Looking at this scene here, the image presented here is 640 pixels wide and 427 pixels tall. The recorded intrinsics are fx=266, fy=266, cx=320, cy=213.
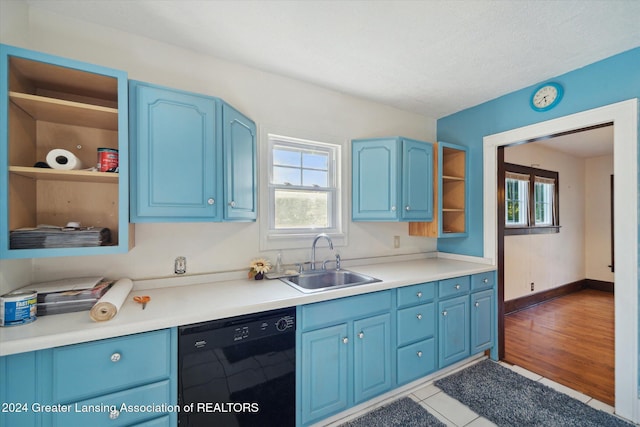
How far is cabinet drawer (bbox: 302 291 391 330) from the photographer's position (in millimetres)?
1670

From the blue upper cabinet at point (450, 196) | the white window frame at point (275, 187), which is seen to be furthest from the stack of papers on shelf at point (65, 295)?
the blue upper cabinet at point (450, 196)

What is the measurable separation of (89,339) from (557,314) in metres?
5.18

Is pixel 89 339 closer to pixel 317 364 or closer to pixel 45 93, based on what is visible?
pixel 317 364

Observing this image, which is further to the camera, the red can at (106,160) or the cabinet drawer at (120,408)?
the red can at (106,160)

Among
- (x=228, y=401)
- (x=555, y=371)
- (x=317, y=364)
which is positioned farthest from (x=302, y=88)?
(x=555, y=371)

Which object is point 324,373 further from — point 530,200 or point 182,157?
point 530,200

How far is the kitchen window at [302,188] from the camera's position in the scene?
228cm

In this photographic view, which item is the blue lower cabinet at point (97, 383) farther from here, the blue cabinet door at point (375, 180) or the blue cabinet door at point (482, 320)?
the blue cabinet door at point (482, 320)

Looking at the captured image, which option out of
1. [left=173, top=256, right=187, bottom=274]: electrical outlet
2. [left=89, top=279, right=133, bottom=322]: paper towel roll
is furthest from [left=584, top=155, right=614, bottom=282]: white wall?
[left=89, top=279, right=133, bottom=322]: paper towel roll

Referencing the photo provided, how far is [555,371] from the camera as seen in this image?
2379 millimetres

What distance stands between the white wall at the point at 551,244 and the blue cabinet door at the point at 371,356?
2.83m

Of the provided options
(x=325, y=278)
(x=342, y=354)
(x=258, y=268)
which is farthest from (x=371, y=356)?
(x=258, y=268)

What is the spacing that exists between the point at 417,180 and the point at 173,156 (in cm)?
204

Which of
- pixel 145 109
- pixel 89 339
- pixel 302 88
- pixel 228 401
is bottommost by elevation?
pixel 228 401
